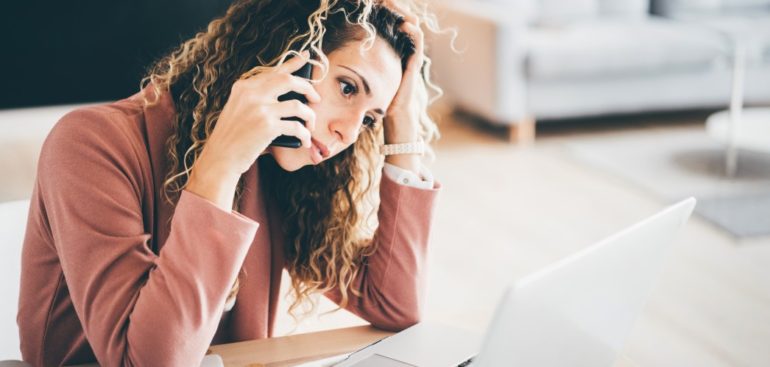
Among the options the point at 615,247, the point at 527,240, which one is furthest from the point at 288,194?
the point at 527,240

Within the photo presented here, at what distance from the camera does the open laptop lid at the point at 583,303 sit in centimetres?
64

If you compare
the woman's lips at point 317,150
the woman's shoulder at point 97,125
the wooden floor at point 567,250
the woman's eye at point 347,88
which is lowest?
the wooden floor at point 567,250

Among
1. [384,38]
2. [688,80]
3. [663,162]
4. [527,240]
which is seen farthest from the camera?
[688,80]

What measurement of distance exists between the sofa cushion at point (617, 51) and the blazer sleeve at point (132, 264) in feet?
10.6

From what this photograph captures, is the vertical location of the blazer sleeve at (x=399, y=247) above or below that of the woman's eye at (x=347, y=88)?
below

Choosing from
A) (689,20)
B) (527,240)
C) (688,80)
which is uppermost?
(689,20)

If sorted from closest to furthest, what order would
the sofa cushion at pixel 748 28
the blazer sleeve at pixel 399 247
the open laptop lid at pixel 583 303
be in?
the open laptop lid at pixel 583 303, the blazer sleeve at pixel 399 247, the sofa cushion at pixel 748 28

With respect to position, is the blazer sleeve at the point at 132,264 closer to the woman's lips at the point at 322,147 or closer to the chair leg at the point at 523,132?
the woman's lips at the point at 322,147

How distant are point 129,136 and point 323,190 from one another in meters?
0.36

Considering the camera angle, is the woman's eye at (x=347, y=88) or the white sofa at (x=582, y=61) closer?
the woman's eye at (x=347, y=88)

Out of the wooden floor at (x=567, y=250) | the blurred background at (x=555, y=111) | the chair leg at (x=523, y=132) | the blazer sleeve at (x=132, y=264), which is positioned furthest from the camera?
the chair leg at (x=523, y=132)

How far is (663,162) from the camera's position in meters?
3.72

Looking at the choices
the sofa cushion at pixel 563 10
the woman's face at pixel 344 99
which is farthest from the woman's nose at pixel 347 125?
the sofa cushion at pixel 563 10

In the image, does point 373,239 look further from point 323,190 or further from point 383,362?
point 383,362
